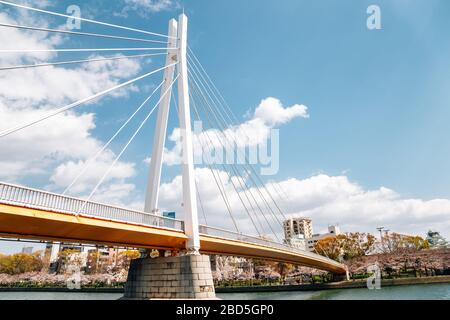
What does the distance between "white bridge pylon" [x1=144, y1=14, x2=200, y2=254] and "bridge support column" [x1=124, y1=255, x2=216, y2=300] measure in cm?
119

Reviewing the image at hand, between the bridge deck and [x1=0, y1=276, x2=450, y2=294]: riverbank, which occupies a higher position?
the bridge deck

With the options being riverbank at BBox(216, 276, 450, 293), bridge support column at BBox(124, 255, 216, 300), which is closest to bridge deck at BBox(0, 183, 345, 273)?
bridge support column at BBox(124, 255, 216, 300)

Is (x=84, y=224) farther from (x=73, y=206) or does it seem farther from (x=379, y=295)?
(x=379, y=295)

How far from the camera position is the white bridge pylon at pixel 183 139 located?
66.6ft

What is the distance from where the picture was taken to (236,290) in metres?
57.6

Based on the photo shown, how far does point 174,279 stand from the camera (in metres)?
18.8

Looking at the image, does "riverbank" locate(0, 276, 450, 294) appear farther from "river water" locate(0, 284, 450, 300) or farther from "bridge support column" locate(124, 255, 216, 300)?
"bridge support column" locate(124, 255, 216, 300)

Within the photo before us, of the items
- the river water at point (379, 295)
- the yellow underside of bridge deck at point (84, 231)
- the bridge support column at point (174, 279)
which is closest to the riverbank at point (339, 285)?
the river water at point (379, 295)

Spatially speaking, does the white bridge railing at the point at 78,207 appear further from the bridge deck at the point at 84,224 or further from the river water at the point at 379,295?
the river water at the point at 379,295

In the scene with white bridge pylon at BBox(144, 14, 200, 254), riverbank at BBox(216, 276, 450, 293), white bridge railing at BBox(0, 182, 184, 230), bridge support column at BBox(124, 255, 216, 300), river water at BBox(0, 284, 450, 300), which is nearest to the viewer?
white bridge railing at BBox(0, 182, 184, 230)

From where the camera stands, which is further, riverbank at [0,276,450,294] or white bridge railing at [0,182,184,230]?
riverbank at [0,276,450,294]

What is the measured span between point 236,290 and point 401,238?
41513mm

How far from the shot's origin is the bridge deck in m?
11.8

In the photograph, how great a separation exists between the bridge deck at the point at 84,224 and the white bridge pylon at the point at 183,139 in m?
0.92
